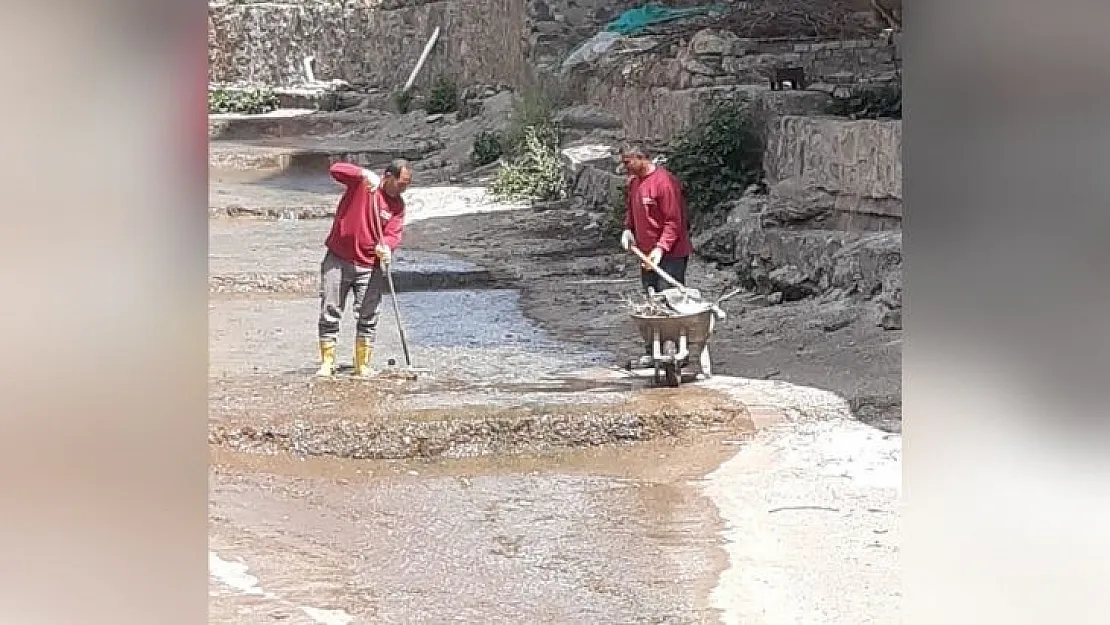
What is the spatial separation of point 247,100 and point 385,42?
36 centimetres

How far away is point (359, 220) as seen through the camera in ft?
11.3

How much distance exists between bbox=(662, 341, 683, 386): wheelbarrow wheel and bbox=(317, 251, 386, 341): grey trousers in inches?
27.6

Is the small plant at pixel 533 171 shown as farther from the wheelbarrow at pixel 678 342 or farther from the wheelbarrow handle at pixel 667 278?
the wheelbarrow at pixel 678 342

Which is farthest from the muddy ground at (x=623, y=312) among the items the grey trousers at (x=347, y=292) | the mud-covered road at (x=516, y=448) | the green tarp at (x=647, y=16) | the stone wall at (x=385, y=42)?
the green tarp at (x=647, y=16)

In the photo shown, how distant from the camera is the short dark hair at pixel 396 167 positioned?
11.4ft

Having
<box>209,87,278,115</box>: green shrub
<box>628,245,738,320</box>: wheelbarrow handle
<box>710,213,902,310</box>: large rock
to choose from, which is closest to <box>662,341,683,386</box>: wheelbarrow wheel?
<box>628,245,738,320</box>: wheelbarrow handle

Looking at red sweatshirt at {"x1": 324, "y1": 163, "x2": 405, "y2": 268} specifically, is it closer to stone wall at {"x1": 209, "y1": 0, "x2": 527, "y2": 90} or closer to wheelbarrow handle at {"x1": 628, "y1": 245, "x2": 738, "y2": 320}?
stone wall at {"x1": 209, "y1": 0, "x2": 527, "y2": 90}

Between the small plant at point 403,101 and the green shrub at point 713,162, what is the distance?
639 mm

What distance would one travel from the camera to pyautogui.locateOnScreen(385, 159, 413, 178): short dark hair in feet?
11.4

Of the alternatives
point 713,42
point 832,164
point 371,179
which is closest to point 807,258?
point 832,164

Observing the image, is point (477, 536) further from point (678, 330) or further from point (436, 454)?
point (678, 330)

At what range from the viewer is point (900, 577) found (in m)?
3.37
